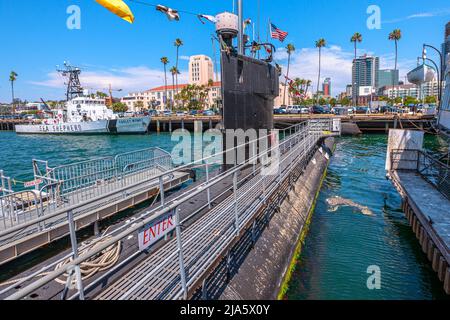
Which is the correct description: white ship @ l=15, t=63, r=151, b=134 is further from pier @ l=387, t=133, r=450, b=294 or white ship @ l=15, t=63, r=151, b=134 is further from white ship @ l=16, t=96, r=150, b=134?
pier @ l=387, t=133, r=450, b=294

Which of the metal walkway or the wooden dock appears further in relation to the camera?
the metal walkway

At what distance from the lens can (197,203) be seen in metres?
8.37

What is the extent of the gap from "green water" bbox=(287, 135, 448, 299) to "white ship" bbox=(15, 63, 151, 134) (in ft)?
141

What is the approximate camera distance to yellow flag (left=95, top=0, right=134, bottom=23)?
6.30 metres

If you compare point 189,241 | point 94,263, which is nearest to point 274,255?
point 189,241

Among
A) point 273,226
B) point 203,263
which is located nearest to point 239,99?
point 273,226

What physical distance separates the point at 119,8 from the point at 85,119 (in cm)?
5088

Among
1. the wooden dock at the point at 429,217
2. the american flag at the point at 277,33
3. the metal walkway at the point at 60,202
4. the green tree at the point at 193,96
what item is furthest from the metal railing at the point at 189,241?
the green tree at the point at 193,96

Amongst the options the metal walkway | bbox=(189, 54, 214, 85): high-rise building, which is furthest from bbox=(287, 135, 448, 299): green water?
bbox=(189, 54, 214, 85): high-rise building

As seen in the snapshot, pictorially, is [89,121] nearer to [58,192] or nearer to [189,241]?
[58,192]

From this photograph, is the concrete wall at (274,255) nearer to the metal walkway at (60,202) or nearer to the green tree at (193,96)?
the metal walkway at (60,202)

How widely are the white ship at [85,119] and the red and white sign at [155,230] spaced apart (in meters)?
50.0

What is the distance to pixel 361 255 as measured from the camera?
28.7 feet
